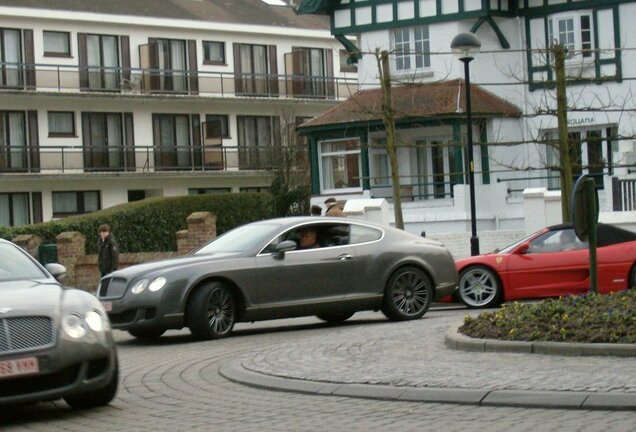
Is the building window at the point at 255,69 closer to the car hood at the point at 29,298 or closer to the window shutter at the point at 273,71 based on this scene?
the window shutter at the point at 273,71

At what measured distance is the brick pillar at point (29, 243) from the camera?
3716 centimetres

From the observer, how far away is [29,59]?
55.7 metres

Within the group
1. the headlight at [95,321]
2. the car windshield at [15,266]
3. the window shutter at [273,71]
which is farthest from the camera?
the window shutter at [273,71]

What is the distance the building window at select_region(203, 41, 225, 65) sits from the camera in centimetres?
6147

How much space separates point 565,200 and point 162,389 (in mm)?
19843

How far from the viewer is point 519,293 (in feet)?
71.9

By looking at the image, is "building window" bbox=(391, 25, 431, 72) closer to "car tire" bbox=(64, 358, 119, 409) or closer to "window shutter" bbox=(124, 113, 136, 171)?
"window shutter" bbox=(124, 113, 136, 171)

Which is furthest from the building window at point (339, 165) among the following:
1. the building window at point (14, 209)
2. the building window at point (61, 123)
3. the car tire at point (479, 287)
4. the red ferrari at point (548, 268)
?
the red ferrari at point (548, 268)

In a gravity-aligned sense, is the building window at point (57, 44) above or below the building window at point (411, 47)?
above

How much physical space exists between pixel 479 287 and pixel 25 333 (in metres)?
12.6

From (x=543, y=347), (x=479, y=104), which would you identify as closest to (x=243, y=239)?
(x=543, y=347)

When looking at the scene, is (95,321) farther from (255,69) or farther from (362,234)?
(255,69)

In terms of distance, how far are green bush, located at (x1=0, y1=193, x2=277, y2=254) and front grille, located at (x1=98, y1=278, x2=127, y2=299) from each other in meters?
20.6

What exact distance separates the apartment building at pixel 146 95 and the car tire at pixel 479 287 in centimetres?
3532
